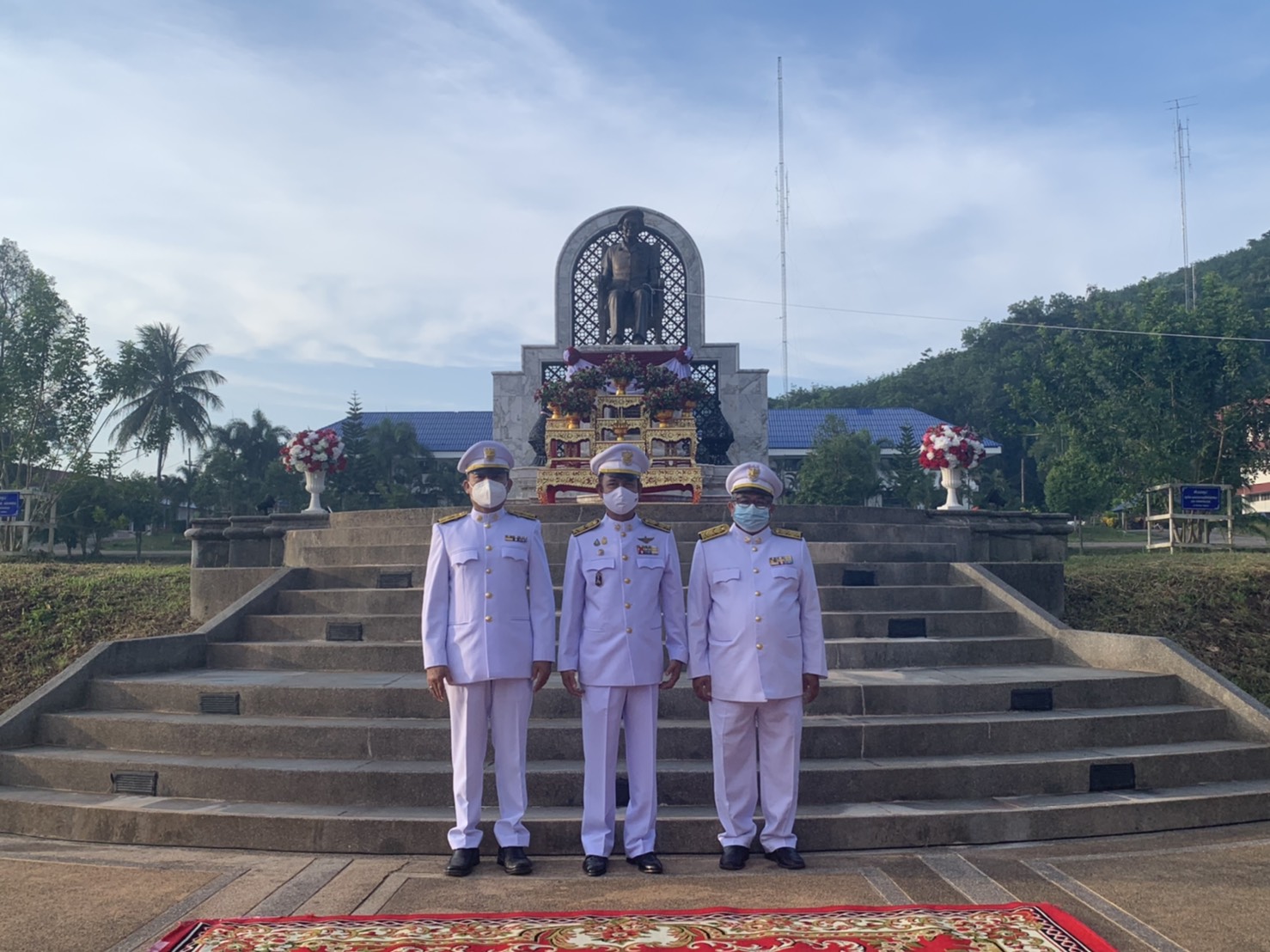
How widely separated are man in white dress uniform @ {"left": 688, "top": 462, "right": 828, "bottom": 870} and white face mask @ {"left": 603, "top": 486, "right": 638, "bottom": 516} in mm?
428

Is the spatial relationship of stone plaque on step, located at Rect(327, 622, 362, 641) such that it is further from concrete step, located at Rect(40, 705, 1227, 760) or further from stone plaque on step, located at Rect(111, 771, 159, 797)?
stone plaque on step, located at Rect(111, 771, 159, 797)

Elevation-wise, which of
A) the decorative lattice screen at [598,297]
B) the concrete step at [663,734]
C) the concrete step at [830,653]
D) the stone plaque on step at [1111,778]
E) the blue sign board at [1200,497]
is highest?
the decorative lattice screen at [598,297]

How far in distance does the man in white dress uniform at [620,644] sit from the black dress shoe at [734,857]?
0.30 metres

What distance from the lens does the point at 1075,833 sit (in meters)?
4.94

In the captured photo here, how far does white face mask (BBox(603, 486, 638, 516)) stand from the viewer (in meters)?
4.77

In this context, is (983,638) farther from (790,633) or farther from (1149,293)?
(1149,293)

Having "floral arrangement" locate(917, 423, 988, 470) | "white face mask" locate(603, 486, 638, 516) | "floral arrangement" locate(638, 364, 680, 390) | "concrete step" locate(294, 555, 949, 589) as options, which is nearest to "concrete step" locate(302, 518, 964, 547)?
"concrete step" locate(294, 555, 949, 589)

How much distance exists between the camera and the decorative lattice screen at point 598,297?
17.0m

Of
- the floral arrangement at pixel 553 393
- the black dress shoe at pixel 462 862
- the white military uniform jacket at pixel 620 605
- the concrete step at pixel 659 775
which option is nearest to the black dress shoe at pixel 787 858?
the concrete step at pixel 659 775

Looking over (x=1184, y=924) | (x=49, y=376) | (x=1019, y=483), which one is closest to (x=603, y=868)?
(x=1184, y=924)

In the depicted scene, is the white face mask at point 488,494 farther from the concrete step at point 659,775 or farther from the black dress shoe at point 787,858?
the black dress shoe at point 787,858

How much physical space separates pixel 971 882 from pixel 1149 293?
14023mm

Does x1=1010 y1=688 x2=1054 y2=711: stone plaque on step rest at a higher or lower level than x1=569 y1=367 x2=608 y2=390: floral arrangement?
lower

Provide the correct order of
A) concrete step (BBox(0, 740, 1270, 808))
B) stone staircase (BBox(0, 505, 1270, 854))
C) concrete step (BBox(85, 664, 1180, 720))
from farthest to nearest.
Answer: concrete step (BBox(85, 664, 1180, 720)), concrete step (BBox(0, 740, 1270, 808)), stone staircase (BBox(0, 505, 1270, 854))
